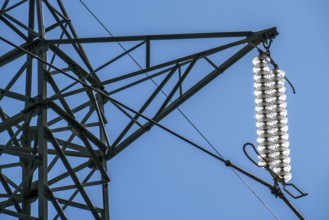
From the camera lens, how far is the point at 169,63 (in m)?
18.3

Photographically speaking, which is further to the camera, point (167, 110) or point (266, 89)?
point (167, 110)

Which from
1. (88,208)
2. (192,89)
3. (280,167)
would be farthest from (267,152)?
(88,208)

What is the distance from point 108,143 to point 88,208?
1588 millimetres

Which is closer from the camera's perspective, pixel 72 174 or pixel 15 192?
pixel 15 192

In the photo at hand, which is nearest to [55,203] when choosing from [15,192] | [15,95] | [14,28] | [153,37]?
[15,192]

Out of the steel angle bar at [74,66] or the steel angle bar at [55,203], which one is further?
the steel angle bar at [74,66]

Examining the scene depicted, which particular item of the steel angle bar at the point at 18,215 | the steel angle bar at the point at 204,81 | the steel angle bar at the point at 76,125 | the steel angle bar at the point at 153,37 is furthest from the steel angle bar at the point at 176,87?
the steel angle bar at the point at 18,215

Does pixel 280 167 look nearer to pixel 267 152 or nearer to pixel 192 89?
pixel 267 152

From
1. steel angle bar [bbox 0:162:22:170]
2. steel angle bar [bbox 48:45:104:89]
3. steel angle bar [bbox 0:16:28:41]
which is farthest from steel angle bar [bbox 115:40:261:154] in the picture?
steel angle bar [bbox 0:16:28:41]

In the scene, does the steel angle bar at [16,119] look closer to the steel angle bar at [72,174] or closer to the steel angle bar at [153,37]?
the steel angle bar at [72,174]

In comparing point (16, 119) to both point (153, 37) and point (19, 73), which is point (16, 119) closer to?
point (19, 73)

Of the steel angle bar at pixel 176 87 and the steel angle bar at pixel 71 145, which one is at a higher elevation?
the steel angle bar at pixel 71 145

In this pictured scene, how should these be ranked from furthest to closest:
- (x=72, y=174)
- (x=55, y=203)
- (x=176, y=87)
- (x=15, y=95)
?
(x=15, y=95) < (x=176, y=87) < (x=72, y=174) < (x=55, y=203)

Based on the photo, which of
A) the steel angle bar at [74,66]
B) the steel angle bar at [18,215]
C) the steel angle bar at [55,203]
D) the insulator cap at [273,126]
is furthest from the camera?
the steel angle bar at [74,66]
